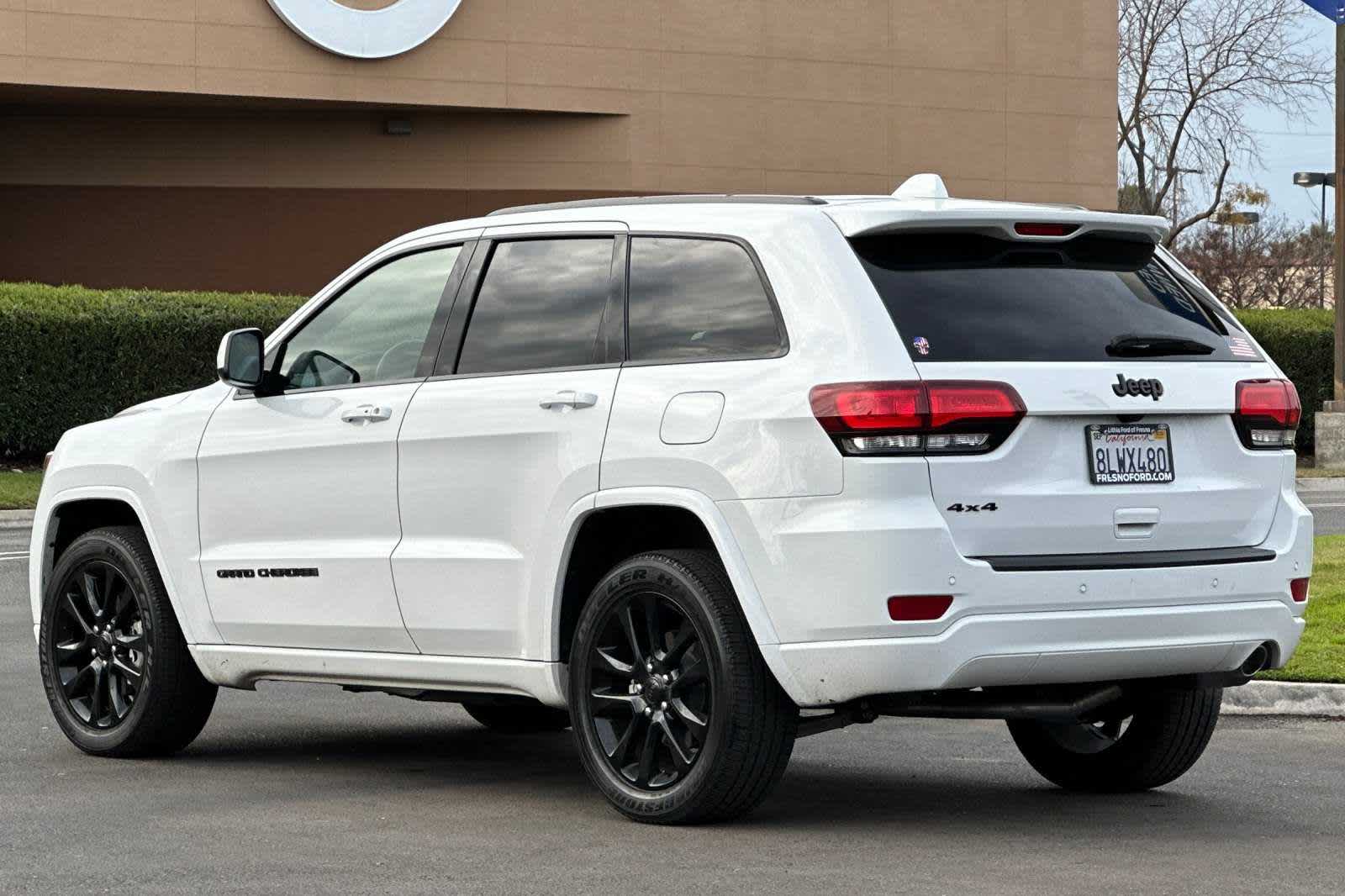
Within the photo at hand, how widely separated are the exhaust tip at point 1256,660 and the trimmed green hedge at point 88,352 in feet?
71.1

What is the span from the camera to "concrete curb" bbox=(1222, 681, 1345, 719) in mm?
9680

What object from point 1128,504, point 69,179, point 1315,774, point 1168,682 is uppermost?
point 69,179

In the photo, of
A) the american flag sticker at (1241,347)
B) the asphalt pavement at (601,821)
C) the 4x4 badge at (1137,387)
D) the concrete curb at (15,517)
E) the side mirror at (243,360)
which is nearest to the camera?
the asphalt pavement at (601,821)

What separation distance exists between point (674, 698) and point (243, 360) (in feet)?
7.37

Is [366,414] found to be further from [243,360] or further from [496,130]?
[496,130]

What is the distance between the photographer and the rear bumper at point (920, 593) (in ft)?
20.3

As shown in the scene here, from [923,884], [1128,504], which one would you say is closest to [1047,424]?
[1128,504]

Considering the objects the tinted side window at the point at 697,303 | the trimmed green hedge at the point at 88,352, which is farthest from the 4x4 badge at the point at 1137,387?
the trimmed green hedge at the point at 88,352

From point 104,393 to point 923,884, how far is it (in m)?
23.2

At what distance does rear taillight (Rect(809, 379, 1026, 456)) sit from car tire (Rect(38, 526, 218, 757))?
3.16 meters

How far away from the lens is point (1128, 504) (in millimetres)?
6500

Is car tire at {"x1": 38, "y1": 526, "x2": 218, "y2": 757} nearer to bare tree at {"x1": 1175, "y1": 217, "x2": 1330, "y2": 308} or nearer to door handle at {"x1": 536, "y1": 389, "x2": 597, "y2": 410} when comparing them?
door handle at {"x1": 536, "y1": 389, "x2": 597, "y2": 410}

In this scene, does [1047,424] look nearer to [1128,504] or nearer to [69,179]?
[1128,504]

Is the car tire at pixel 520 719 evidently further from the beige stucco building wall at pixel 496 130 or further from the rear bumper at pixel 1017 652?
the beige stucco building wall at pixel 496 130
